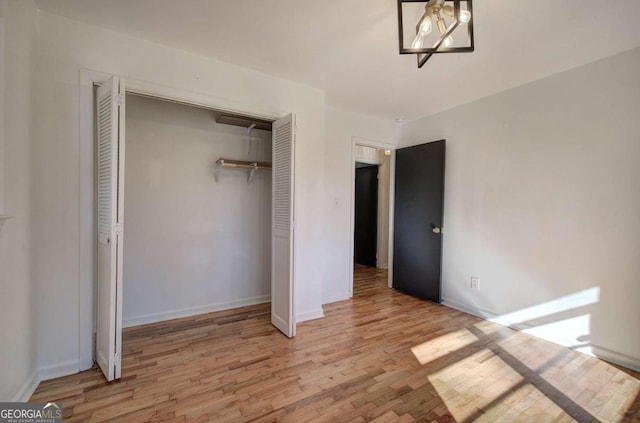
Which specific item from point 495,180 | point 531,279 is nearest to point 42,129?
point 495,180

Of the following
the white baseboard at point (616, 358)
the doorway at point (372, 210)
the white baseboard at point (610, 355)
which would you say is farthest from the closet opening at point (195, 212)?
the white baseboard at point (616, 358)

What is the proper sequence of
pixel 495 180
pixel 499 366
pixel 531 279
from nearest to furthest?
pixel 499 366
pixel 531 279
pixel 495 180

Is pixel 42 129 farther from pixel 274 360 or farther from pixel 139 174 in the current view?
pixel 274 360

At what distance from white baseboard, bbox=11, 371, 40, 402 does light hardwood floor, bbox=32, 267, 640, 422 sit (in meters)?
0.04

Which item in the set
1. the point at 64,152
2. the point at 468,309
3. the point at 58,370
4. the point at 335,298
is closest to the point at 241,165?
the point at 64,152

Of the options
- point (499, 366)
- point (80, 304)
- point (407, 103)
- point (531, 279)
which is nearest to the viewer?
point (80, 304)

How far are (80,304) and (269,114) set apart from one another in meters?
2.25

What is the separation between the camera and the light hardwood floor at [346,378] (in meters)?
1.69

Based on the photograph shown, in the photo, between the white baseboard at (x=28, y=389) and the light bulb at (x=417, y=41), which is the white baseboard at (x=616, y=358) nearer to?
the light bulb at (x=417, y=41)

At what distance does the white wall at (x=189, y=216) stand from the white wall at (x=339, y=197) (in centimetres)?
79

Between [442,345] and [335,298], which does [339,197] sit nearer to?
[335,298]

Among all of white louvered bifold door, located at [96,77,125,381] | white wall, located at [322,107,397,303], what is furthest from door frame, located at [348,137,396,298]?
white louvered bifold door, located at [96,77,125,381]

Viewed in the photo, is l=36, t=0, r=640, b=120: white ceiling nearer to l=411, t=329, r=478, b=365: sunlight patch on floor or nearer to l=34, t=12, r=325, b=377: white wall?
l=34, t=12, r=325, b=377: white wall

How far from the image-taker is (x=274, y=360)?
2248 mm
